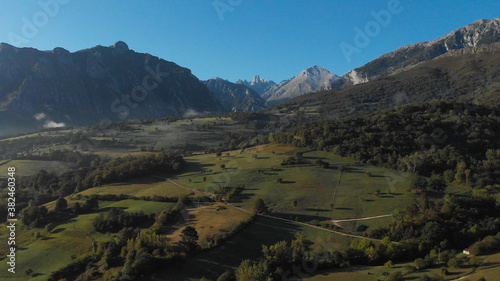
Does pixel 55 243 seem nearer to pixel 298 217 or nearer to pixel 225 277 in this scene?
pixel 225 277

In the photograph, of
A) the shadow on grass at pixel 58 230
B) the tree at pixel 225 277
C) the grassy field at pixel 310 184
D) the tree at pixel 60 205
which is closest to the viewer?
the tree at pixel 225 277

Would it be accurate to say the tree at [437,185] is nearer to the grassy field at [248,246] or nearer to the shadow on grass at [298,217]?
the shadow on grass at [298,217]

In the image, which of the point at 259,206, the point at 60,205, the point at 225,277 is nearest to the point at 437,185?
the point at 259,206

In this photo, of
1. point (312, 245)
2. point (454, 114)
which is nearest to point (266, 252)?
point (312, 245)

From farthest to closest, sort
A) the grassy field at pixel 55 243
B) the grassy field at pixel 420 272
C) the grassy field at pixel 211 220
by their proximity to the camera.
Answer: the grassy field at pixel 211 220 < the grassy field at pixel 55 243 < the grassy field at pixel 420 272

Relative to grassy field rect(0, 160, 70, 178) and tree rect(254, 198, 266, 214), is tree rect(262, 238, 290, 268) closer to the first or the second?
tree rect(254, 198, 266, 214)

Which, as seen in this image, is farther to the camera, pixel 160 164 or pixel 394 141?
pixel 160 164

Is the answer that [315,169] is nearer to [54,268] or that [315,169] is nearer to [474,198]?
[474,198]

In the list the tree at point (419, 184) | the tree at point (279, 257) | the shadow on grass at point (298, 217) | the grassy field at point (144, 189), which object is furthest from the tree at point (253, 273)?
the tree at point (419, 184)
